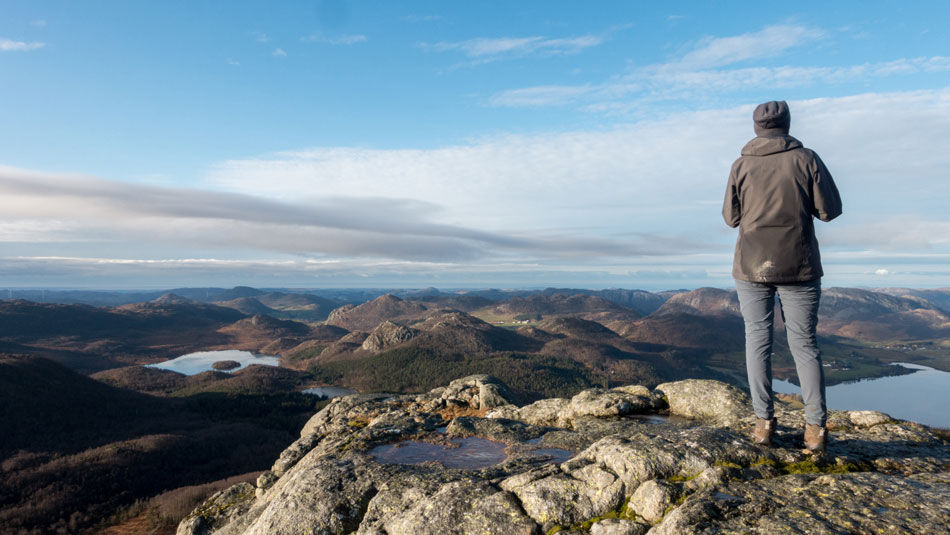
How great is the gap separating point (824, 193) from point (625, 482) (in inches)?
263

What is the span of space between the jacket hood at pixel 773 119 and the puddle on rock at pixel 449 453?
10.6 meters

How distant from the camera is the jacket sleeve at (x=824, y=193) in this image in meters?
7.98

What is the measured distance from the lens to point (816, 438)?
881cm

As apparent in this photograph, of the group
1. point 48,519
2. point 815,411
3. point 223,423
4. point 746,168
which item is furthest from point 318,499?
point 223,423

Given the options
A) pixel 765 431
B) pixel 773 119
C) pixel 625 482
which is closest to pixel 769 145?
pixel 773 119

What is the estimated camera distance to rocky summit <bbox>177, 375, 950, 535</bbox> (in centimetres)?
674

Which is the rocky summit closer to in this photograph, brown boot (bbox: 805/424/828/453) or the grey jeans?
brown boot (bbox: 805/424/828/453)

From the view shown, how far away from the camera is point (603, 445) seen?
396 inches

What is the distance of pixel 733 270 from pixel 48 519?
96180mm

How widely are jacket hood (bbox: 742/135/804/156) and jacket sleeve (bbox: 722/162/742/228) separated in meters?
0.44

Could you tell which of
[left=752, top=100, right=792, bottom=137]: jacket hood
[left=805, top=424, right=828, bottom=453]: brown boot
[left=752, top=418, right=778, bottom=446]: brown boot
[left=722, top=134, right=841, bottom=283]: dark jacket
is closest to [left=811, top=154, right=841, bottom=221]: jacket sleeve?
Answer: [left=722, top=134, right=841, bottom=283]: dark jacket

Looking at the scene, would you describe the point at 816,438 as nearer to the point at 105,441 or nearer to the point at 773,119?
the point at 773,119

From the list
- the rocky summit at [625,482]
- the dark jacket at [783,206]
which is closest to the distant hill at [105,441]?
the rocky summit at [625,482]

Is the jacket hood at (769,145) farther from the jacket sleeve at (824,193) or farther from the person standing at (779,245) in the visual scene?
the jacket sleeve at (824,193)
